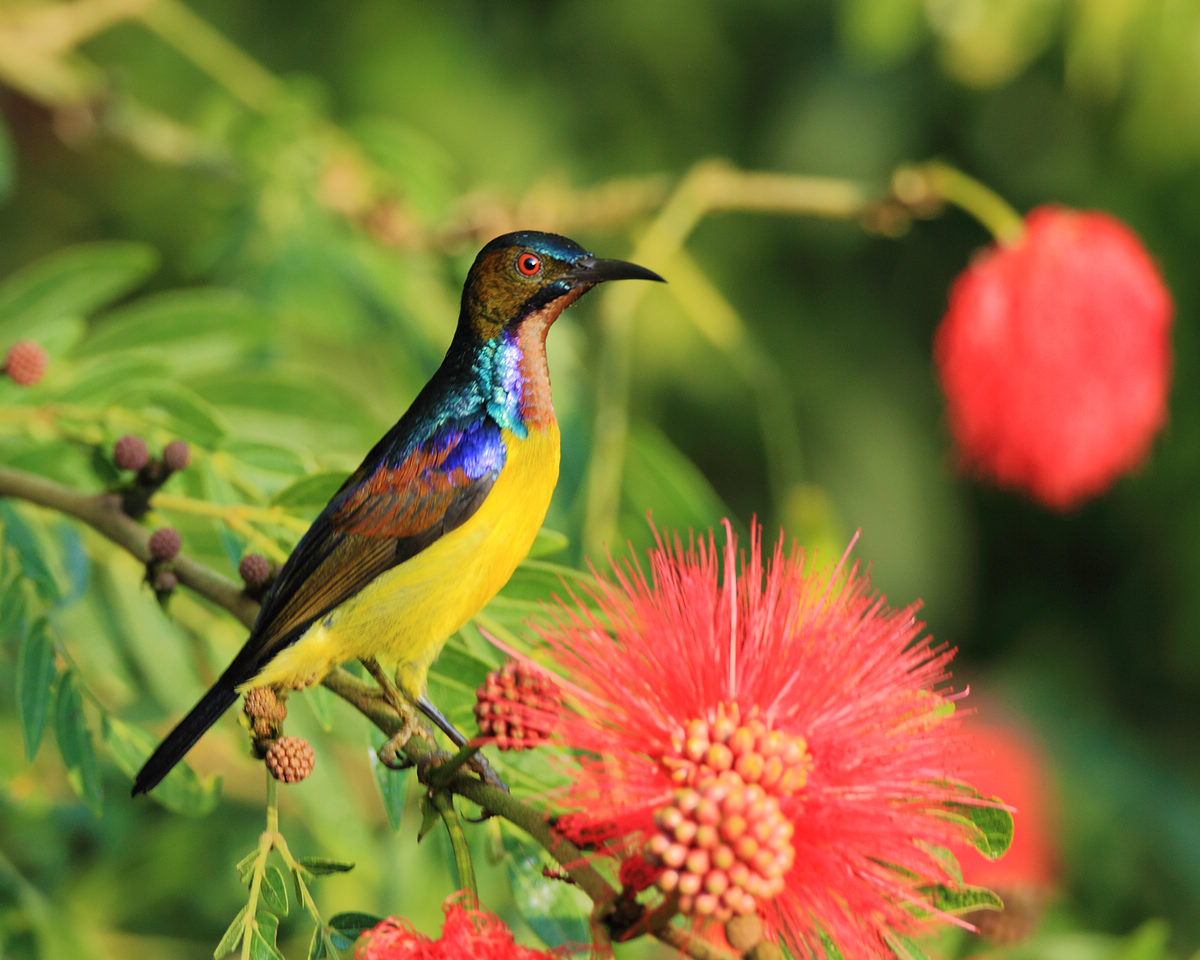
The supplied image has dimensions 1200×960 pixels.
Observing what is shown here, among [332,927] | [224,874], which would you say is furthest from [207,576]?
[224,874]

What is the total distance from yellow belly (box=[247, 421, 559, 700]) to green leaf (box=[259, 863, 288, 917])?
0.61 feet

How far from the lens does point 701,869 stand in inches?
40.7

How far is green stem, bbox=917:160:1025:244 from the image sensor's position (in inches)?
99.0

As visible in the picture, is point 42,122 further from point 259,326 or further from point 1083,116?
point 1083,116

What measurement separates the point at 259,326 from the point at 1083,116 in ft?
11.8

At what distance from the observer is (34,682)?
1614 mm

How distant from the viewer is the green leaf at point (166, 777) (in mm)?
1626

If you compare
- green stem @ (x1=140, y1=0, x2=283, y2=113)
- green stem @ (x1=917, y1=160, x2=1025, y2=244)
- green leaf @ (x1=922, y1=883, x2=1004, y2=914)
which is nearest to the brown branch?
green leaf @ (x1=922, y1=883, x2=1004, y2=914)

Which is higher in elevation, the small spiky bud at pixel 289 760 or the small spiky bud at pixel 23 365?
the small spiky bud at pixel 23 365

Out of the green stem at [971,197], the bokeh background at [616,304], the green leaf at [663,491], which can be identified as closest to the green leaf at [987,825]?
the bokeh background at [616,304]

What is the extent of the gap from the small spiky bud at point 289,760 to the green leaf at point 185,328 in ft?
4.48

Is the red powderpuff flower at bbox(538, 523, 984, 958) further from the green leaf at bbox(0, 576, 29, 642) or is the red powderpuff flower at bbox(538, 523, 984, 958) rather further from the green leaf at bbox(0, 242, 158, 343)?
the green leaf at bbox(0, 242, 158, 343)

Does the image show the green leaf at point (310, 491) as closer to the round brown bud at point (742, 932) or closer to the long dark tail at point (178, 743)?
the long dark tail at point (178, 743)

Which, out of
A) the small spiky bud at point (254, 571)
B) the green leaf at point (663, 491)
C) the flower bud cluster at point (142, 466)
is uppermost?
the green leaf at point (663, 491)
